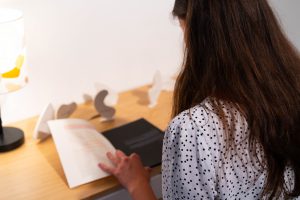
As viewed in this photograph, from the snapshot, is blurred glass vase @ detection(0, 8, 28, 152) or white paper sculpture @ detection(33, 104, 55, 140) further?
white paper sculpture @ detection(33, 104, 55, 140)

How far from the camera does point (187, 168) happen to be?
80cm

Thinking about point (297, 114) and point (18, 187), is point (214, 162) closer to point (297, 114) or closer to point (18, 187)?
point (297, 114)

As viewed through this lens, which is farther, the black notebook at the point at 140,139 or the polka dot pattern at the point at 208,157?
the black notebook at the point at 140,139

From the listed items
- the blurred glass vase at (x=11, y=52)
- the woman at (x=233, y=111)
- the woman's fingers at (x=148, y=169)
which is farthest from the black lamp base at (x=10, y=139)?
the woman at (x=233, y=111)

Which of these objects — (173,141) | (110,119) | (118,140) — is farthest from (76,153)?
(173,141)

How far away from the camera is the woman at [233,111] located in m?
0.79

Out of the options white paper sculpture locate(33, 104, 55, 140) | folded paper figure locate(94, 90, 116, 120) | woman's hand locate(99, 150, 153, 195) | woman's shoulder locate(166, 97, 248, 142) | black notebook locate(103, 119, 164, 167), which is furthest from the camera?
folded paper figure locate(94, 90, 116, 120)

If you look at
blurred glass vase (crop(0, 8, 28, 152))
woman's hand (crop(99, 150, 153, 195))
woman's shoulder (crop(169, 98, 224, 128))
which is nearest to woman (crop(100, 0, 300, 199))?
woman's shoulder (crop(169, 98, 224, 128))

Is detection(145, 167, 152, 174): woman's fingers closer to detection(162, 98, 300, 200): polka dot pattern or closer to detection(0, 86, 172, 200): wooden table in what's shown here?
detection(0, 86, 172, 200): wooden table

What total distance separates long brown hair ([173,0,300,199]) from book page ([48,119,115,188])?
0.38 meters

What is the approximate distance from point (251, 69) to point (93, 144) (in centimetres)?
56

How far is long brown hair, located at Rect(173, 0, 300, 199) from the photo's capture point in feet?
2.63

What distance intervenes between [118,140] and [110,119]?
15 cm

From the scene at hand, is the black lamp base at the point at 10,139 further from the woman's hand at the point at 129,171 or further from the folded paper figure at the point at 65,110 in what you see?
the woman's hand at the point at 129,171
